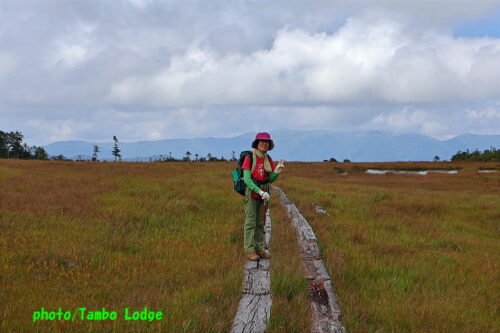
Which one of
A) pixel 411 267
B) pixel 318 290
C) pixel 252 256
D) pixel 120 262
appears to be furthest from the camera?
pixel 411 267

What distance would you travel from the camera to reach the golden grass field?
4.06 m

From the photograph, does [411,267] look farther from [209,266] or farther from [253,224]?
[209,266]

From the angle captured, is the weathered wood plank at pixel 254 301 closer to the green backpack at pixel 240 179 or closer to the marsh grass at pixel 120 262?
the marsh grass at pixel 120 262

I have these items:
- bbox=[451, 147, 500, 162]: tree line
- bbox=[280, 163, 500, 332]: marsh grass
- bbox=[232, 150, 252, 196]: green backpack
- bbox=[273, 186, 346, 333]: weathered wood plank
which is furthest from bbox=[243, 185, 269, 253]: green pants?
bbox=[451, 147, 500, 162]: tree line

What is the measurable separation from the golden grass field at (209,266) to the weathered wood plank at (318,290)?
0.17m

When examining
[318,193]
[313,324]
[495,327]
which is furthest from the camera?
[318,193]

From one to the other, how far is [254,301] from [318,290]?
40.2 inches

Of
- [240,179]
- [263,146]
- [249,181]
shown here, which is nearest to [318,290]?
[249,181]

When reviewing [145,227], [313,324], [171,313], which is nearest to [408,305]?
[313,324]

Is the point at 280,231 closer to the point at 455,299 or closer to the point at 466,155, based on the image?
the point at 455,299

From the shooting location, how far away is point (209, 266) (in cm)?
A: 559

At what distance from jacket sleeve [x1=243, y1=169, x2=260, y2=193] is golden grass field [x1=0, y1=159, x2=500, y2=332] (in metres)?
1.22

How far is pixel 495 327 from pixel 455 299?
753 millimetres

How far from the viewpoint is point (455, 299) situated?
5.17 meters
